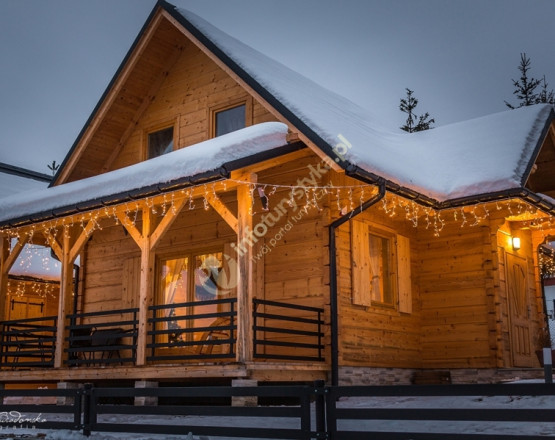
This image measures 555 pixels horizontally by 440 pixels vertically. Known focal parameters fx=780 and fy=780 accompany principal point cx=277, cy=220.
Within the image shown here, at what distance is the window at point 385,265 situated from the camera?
12.9 metres

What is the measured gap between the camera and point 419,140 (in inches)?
610

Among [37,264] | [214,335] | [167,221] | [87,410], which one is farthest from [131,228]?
[37,264]

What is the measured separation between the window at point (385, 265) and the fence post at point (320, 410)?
18.8 feet

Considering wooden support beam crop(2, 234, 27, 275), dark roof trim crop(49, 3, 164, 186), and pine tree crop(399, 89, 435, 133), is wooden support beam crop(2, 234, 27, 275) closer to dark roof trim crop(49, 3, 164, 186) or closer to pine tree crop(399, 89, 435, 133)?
dark roof trim crop(49, 3, 164, 186)

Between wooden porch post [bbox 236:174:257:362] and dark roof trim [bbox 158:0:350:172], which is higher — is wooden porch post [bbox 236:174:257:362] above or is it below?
below

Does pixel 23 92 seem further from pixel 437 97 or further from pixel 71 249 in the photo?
pixel 71 249

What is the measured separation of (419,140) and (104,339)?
7.17 metres

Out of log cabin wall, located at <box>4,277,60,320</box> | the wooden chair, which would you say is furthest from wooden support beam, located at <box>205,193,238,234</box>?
log cabin wall, located at <box>4,277,60,320</box>

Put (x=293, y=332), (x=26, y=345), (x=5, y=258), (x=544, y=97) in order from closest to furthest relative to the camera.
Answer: (x=293, y=332)
(x=5, y=258)
(x=26, y=345)
(x=544, y=97)

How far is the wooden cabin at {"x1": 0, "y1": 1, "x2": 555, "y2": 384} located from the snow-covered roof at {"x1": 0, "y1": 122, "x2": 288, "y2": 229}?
0.15 feet

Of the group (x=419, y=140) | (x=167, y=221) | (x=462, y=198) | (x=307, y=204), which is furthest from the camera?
(x=419, y=140)

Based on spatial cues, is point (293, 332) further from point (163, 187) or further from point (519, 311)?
point (519, 311)

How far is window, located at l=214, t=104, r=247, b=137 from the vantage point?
14.2 m

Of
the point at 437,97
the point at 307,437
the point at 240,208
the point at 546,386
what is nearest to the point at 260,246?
the point at 240,208
